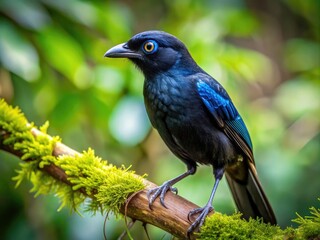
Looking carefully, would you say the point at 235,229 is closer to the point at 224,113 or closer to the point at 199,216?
the point at 199,216

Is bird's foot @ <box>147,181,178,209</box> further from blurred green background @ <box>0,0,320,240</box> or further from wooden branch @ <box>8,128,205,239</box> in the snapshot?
blurred green background @ <box>0,0,320,240</box>

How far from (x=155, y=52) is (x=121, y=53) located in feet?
0.84

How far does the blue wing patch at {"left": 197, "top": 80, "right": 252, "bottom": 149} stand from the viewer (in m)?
3.66

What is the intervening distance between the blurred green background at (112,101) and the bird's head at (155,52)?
0.68 metres

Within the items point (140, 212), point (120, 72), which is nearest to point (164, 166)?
point (120, 72)

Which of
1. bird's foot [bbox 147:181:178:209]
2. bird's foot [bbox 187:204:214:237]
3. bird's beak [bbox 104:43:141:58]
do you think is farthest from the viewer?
bird's beak [bbox 104:43:141:58]

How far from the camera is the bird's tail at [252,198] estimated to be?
3.82 meters

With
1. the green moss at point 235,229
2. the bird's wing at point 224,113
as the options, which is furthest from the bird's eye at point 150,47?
the green moss at point 235,229

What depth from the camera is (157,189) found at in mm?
3250

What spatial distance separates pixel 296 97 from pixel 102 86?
2263 mm

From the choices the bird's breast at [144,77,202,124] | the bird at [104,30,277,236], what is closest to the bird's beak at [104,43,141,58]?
the bird at [104,30,277,236]

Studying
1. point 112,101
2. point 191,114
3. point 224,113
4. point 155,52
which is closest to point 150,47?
point 155,52

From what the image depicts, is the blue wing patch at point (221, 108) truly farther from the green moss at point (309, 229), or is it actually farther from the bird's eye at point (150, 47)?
the green moss at point (309, 229)

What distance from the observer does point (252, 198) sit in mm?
3941
